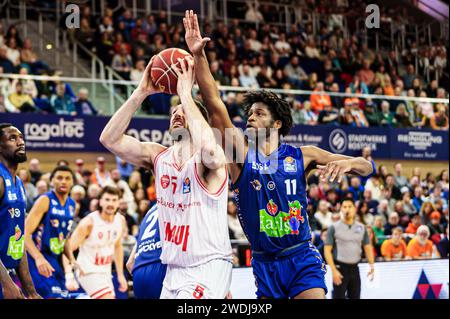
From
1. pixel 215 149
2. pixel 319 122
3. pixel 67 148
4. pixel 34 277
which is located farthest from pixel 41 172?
pixel 215 149

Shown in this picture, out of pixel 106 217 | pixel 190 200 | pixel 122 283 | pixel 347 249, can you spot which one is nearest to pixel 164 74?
pixel 190 200

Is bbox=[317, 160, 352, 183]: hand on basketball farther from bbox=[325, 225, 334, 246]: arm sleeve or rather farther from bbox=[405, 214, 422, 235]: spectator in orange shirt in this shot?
bbox=[405, 214, 422, 235]: spectator in orange shirt

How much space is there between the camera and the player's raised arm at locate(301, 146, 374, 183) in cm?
673

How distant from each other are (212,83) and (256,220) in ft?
4.34

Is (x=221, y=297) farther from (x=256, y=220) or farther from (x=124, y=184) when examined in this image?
(x=124, y=184)

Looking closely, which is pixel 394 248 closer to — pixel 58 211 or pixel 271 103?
pixel 58 211

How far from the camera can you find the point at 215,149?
589 centimetres

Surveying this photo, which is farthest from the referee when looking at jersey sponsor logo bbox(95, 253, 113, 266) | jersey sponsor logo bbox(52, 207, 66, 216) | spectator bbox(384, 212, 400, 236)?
jersey sponsor logo bbox(52, 207, 66, 216)

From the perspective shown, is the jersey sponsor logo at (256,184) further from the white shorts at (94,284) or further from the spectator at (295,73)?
the spectator at (295,73)

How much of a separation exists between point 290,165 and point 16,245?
9.49ft

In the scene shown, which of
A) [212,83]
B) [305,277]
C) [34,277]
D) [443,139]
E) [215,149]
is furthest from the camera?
[443,139]

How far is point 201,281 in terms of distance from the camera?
6023 mm

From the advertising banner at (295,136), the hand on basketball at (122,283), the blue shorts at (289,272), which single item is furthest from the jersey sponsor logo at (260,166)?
the advertising banner at (295,136)

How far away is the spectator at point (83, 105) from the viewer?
16.3 metres
